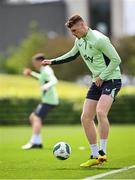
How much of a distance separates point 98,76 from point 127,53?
4651 centimetres

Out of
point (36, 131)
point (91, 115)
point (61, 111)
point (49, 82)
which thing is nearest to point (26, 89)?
point (61, 111)

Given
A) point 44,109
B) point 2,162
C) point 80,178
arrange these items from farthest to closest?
1. point 44,109
2. point 2,162
3. point 80,178

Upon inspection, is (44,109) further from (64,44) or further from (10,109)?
(64,44)

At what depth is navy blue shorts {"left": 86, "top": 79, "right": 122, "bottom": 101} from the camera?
11461 millimetres

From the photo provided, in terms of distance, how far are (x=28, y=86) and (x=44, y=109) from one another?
23959 millimetres

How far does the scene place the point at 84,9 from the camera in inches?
3115

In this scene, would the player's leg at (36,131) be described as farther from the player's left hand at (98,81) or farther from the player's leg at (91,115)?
the player's left hand at (98,81)

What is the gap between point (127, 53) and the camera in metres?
57.7

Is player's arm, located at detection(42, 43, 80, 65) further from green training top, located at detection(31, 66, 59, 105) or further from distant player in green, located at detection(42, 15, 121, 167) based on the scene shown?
green training top, located at detection(31, 66, 59, 105)

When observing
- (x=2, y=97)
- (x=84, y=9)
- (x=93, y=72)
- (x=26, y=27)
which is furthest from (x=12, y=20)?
(x=93, y=72)

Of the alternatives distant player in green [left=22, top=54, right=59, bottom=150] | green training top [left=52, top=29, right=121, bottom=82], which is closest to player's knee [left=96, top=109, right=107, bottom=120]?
green training top [left=52, top=29, right=121, bottom=82]

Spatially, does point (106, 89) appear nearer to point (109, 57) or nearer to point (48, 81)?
point (109, 57)

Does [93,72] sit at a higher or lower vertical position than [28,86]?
higher

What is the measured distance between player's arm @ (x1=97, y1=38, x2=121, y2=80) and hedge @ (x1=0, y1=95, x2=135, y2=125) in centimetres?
2222
